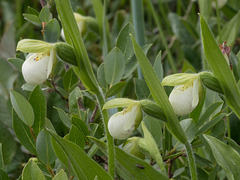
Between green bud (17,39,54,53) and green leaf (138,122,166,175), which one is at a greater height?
green bud (17,39,54,53)

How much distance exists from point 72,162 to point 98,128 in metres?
0.18

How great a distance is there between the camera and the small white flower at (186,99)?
2.06ft

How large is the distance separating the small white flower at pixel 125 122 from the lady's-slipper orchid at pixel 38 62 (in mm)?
121

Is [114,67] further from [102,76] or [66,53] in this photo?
[66,53]

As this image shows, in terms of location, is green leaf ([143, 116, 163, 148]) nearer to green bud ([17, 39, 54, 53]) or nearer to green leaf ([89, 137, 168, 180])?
green leaf ([89, 137, 168, 180])

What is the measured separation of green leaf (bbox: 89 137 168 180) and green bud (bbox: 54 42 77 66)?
0.14 meters

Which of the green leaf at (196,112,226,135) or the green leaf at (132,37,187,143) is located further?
the green leaf at (196,112,226,135)

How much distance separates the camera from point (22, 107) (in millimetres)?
732

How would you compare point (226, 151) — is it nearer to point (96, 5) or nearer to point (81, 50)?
point (81, 50)

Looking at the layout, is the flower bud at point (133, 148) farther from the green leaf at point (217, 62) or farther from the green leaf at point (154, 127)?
the green leaf at point (217, 62)

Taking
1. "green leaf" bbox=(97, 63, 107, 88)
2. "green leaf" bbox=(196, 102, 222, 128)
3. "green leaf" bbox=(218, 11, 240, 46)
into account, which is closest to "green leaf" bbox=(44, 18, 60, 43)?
"green leaf" bbox=(97, 63, 107, 88)

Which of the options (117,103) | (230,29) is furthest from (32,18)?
(230,29)

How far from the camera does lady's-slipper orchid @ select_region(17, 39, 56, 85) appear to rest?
2.11 ft

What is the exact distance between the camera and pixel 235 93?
620mm
